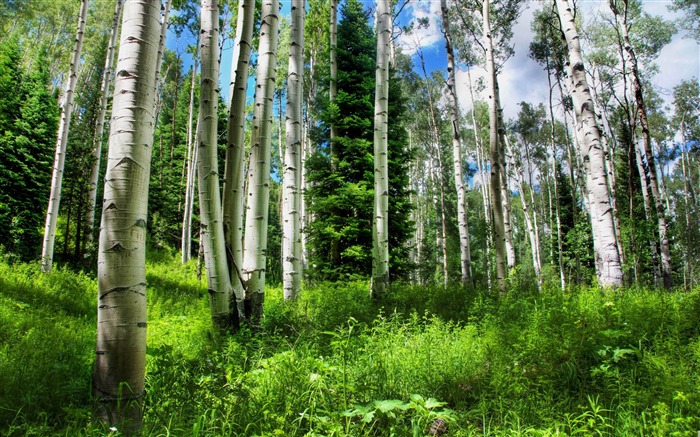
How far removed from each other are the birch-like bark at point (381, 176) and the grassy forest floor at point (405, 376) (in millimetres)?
2017

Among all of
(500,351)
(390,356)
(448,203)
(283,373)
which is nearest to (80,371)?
(283,373)

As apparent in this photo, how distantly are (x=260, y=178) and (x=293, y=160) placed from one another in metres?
1.32

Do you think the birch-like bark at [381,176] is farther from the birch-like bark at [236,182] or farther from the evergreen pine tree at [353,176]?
the birch-like bark at [236,182]

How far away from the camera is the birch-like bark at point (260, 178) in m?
4.98

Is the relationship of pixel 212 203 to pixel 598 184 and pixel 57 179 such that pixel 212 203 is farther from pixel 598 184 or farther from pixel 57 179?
pixel 57 179

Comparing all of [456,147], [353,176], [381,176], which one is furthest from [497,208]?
[353,176]

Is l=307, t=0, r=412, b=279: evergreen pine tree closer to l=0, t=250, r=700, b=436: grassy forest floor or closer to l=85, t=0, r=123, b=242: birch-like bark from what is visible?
l=0, t=250, r=700, b=436: grassy forest floor

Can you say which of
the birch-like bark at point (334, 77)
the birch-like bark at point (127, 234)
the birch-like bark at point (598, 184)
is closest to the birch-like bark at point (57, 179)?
the birch-like bark at point (334, 77)

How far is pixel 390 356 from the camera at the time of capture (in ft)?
12.0

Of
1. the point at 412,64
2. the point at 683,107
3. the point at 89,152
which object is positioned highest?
the point at 412,64

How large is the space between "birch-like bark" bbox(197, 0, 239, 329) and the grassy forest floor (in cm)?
41

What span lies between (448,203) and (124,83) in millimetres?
30732

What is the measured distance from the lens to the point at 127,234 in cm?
221

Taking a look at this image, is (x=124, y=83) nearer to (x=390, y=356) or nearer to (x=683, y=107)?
(x=390, y=356)
